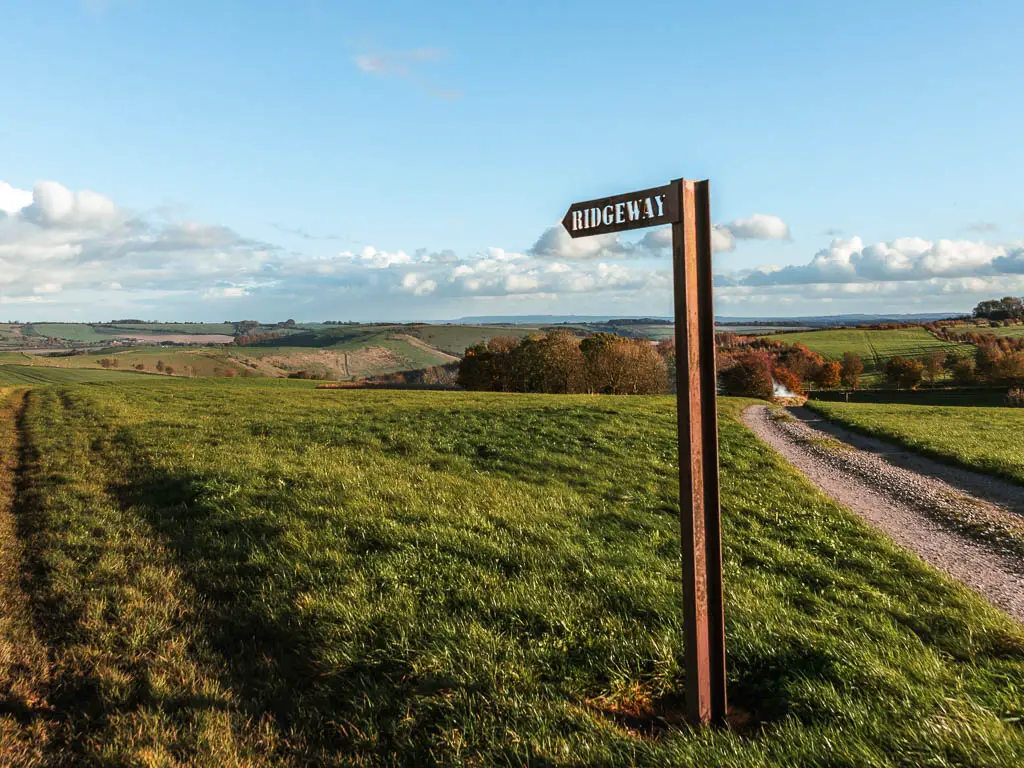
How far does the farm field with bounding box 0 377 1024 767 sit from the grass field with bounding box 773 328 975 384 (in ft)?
356

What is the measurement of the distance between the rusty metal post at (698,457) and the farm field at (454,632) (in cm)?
45

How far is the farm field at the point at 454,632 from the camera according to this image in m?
4.30

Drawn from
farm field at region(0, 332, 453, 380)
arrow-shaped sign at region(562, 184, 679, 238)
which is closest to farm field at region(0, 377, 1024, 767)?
arrow-shaped sign at region(562, 184, 679, 238)

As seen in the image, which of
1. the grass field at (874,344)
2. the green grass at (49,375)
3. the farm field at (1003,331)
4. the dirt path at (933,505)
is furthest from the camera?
the farm field at (1003,331)

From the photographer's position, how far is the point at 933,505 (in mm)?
13367

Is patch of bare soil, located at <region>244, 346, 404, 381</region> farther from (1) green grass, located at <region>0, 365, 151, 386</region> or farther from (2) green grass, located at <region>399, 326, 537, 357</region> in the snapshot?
(1) green grass, located at <region>0, 365, 151, 386</region>

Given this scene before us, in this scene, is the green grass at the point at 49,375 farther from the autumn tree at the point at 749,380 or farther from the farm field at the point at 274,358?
the autumn tree at the point at 749,380

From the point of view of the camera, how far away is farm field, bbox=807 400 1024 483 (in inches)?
690

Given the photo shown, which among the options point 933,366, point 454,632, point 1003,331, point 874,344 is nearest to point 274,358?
point 933,366

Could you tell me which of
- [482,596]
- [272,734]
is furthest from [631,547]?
[272,734]

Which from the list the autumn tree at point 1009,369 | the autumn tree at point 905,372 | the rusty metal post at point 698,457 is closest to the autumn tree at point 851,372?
the autumn tree at point 905,372

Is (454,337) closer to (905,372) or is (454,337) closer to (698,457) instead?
(905,372)

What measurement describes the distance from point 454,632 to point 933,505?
13.5 m

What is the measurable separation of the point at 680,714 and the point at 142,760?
434 centimetres
